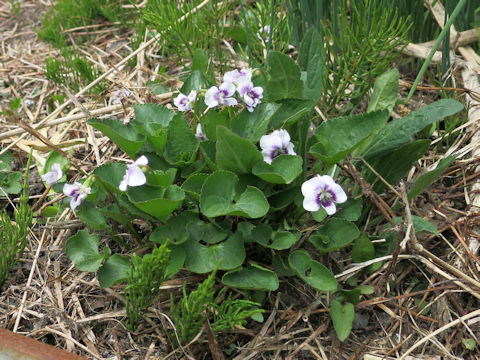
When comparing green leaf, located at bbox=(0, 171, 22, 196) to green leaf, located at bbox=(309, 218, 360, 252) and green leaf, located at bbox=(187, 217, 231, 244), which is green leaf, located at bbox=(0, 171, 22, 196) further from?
green leaf, located at bbox=(309, 218, 360, 252)

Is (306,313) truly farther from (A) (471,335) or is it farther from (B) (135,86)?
(B) (135,86)

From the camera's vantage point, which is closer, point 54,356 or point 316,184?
point 54,356

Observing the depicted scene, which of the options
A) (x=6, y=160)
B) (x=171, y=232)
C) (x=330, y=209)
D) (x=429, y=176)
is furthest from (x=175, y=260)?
(x=6, y=160)

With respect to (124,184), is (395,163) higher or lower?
lower

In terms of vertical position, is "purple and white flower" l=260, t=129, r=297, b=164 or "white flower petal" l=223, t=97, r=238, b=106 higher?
"white flower petal" l=223, t=97, r=238, b=106

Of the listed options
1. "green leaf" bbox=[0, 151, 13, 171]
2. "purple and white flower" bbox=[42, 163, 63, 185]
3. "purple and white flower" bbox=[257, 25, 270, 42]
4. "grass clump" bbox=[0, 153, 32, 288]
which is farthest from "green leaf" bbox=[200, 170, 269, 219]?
"green leaf" bbox=[0, 151, 13, 171]

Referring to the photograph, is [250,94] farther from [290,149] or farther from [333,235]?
[333,235]

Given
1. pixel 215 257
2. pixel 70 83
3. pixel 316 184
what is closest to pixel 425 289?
pixel 316 184

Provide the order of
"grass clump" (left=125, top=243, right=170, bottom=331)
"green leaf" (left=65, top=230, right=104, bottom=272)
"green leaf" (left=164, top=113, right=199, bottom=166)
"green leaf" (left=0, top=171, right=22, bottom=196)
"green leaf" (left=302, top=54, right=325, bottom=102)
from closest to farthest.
Result: 1. "grass clump" (left=125, top=243, right=170, bottom=331)
2. "green leaf" (left=65, top=230, right=104, bottom=272)
3. "green leaf" (left=164, top=113, right=199, bottom=166)
4. "green leaf" (left=302, top=54, right=325, bottom=102)
5. "green leaf" (left=0, top=171, right=22, bottom=196)
